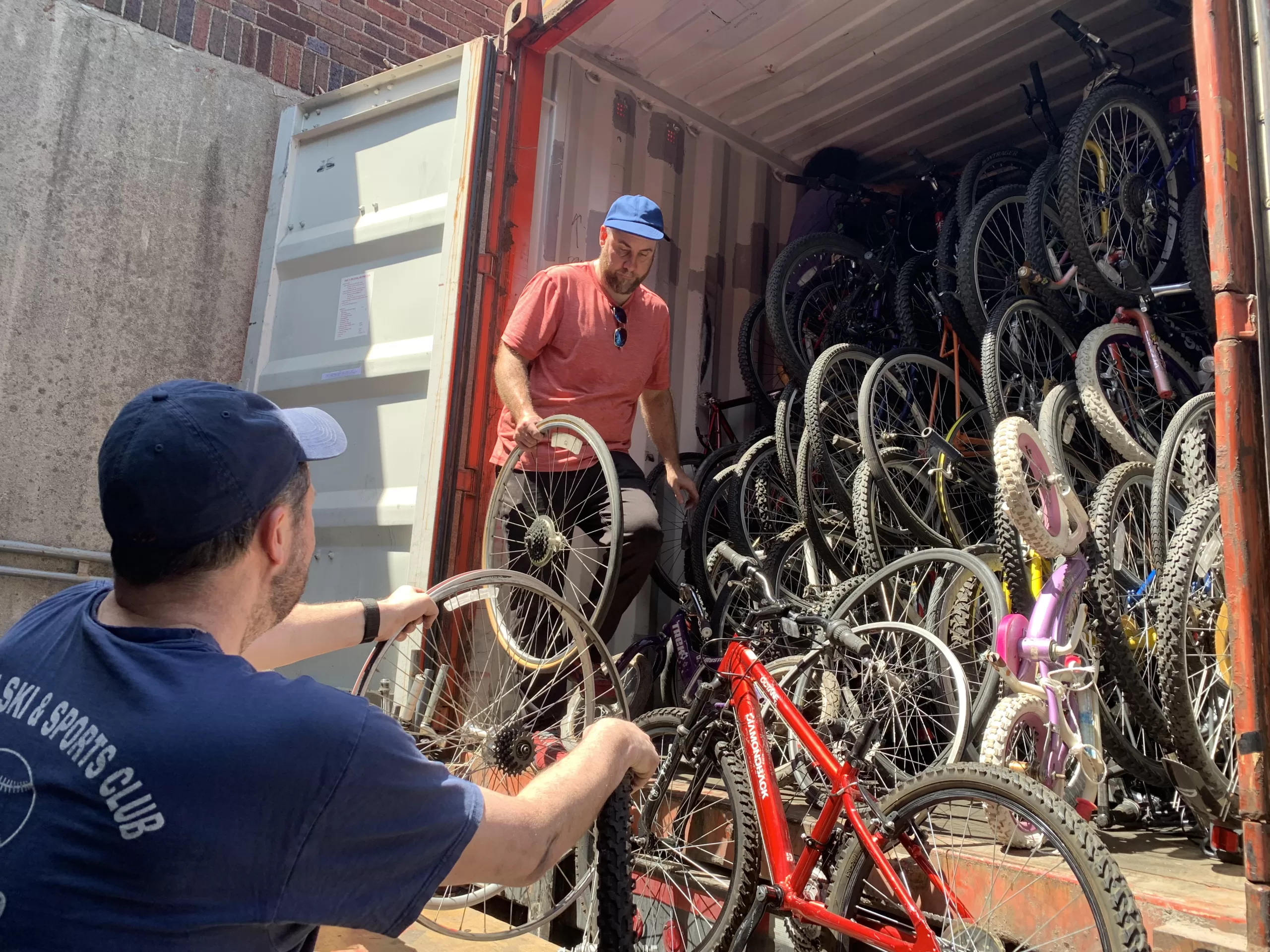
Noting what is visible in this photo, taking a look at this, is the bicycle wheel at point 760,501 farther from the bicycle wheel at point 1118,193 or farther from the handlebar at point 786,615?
the bicycle wheel at point 1118,193

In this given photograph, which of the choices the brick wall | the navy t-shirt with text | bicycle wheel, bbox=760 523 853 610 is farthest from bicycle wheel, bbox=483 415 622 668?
the brick wall

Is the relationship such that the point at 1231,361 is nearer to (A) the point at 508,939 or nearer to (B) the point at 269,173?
(A) the point at 508,939

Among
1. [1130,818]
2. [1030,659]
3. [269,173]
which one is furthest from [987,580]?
[269,173]

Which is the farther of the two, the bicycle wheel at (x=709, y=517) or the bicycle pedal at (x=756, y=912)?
the bicycle wheel at (x=709, y=517)

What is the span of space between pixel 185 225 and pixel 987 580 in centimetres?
447

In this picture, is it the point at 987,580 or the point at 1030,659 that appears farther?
the point at 987,580

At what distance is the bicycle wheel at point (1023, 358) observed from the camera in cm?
449

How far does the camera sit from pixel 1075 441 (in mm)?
4676

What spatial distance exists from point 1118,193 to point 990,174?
0.85m

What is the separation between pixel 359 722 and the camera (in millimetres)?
1209

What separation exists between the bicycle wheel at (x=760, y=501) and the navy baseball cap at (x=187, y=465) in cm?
387

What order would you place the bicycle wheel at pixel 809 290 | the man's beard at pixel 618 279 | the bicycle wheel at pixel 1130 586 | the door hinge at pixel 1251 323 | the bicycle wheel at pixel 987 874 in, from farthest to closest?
the bicycle wheel at pixel 809 290, the man's beard at pixel 618 279, the bicycle wheel at pixel 1130 586, the door hinge at pixel 1251 323, the bicycle wheel at pixel 987 874

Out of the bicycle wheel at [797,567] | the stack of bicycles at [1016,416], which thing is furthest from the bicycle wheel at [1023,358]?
the bicycle wheel at [797,567]

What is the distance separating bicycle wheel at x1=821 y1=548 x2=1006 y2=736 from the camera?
379 cm
